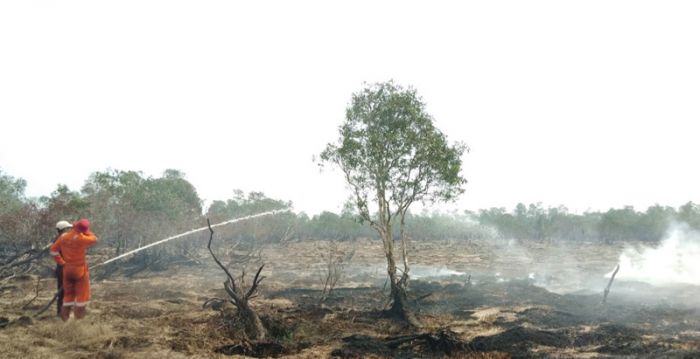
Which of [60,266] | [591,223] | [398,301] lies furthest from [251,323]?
[591,223]

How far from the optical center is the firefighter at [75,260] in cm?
998

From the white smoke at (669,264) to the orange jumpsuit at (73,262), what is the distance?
37369mm

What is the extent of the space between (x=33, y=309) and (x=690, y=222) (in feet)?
278

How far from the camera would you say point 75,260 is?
1000cm

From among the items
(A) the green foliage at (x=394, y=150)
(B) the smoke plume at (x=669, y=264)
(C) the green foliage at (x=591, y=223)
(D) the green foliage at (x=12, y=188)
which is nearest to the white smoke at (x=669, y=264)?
(B) the smoke plume at (x=669, y=264)

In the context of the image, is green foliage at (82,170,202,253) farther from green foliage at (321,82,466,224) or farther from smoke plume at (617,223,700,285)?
smoke plume at (617,223,700,285)

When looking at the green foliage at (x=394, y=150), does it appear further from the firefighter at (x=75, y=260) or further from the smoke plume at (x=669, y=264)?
the smoke plume at (x=669, y=264)

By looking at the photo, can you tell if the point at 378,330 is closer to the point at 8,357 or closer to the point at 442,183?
the point at 442,183

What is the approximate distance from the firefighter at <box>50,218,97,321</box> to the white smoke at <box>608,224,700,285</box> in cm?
3736

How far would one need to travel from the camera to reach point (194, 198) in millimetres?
52844

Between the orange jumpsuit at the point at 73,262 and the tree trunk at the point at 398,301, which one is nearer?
the orange jumpsuit at the point at 73,262

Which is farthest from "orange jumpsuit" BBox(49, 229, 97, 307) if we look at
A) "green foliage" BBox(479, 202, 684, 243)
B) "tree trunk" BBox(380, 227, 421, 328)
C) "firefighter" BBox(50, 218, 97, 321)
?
"green foliage" BBox(479, 202, 684, 243)

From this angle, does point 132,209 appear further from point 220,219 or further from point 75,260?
point 75,260

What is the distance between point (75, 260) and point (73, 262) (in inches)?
2.6
